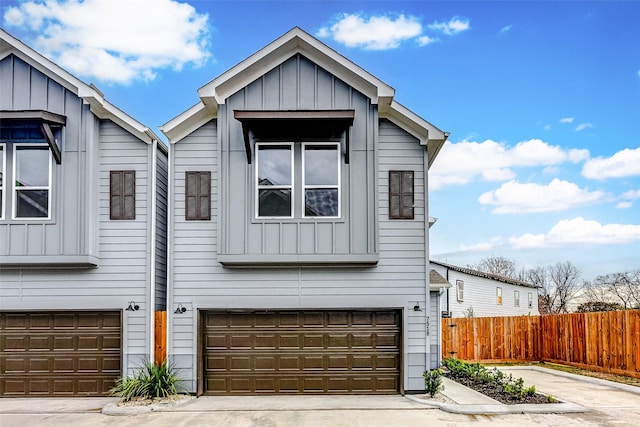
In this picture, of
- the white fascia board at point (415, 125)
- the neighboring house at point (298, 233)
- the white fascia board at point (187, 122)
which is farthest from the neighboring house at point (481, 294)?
the white fascia board at point (187, 122)

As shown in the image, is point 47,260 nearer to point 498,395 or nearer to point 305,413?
point 305,413

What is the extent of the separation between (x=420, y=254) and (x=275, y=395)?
13.6 ft

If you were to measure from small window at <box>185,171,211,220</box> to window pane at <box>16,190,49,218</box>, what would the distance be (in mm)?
2806

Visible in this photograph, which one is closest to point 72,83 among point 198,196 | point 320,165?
point 198,196

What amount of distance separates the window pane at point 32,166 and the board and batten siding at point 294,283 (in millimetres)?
2537

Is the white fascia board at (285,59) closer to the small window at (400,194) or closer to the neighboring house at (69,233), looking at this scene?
the small window at (400,194)

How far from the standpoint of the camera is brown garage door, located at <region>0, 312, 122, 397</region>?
40.1 ft

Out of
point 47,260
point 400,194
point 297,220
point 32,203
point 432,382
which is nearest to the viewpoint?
point 432,382

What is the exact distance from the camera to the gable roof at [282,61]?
39.4ft

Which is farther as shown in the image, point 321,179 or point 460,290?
point 460,290

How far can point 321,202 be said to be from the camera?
12156 mm

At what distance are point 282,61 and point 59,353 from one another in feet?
24.8

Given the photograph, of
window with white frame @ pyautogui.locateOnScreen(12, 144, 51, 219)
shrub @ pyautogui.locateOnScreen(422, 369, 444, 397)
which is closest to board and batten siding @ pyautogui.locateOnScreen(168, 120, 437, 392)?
shrub @ pyautogui.locateOnScreen(422, 369, 444, 397)

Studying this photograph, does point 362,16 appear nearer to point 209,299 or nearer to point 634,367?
point 209,299
